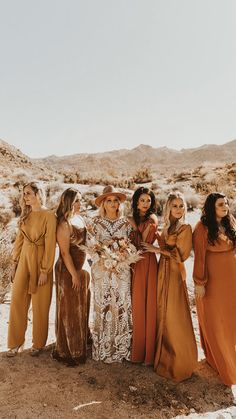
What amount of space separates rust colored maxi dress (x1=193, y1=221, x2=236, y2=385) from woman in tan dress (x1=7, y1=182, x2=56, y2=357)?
1834mm

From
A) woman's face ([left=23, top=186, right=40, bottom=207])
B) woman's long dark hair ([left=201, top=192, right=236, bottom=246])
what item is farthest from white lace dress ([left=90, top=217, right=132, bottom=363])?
woman's long dark hair ([left=201, top=192, right=236, bottom=246])

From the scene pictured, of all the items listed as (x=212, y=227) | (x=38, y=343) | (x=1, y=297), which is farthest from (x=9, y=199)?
(x=212, y=227)

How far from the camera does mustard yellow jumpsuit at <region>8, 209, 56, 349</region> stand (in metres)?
4.86

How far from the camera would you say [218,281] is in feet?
15.5

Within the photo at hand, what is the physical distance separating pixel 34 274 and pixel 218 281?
2.29 meters

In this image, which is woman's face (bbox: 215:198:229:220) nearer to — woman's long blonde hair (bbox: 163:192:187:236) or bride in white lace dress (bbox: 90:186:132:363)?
woman's long blonde hair (bbox: 163:192:187:236)

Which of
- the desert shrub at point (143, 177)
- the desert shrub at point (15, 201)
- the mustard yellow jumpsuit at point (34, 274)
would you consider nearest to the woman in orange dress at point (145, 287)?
the mustard yellow jumpsuit at point (34, 274)

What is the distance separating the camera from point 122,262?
15.3 feet

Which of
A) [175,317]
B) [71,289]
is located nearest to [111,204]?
[71,289]

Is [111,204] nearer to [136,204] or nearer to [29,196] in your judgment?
[136,204]

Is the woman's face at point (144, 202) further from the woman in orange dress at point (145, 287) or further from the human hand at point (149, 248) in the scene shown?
the human hand at point (149, 248)

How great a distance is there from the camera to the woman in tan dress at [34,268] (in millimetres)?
4867

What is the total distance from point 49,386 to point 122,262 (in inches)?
64.7

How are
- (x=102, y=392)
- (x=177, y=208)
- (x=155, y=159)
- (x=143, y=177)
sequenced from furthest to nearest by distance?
(x=155, y=159)
(x=143, y=177)
(x=177, y=208)
(x=102, y=392)
